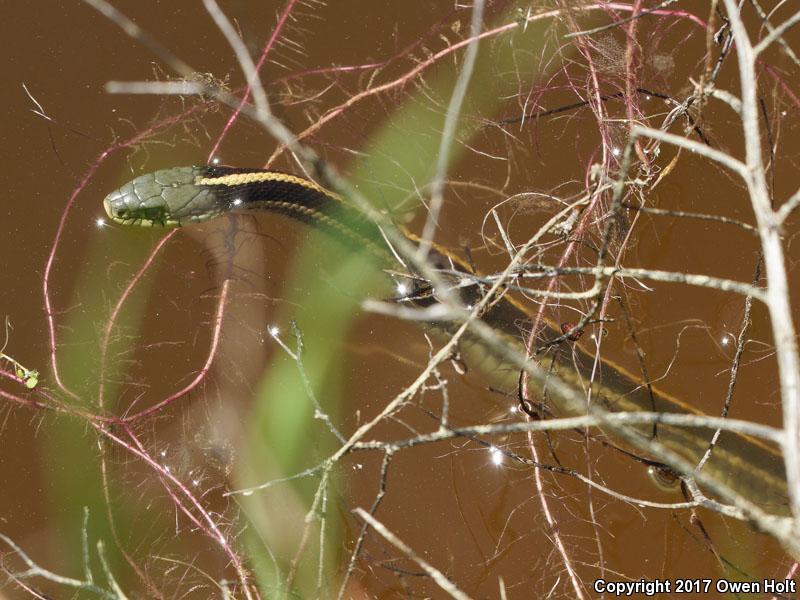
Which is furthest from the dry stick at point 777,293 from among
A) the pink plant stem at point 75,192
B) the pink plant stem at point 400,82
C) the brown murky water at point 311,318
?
the pink plant stem at point 75,192

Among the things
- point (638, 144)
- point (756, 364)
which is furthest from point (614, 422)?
point (756, 364)

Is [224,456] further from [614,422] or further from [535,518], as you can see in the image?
[614,422]

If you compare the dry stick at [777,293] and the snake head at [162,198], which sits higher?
the snake head at [162,198]

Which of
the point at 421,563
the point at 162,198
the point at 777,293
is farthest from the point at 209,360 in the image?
the point at 777,293

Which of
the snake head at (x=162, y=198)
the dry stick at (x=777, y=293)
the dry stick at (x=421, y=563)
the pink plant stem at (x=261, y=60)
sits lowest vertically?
the dry stick at (x=421, y=563)

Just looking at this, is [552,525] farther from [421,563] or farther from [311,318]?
[421,563]

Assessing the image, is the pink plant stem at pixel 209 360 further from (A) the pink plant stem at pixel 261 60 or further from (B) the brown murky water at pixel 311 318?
(A) the pink plant stem at pixel 261 60

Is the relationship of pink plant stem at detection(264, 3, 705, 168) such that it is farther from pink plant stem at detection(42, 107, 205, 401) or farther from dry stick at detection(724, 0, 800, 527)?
dry stick at detection(724, 0, 800, 527)
